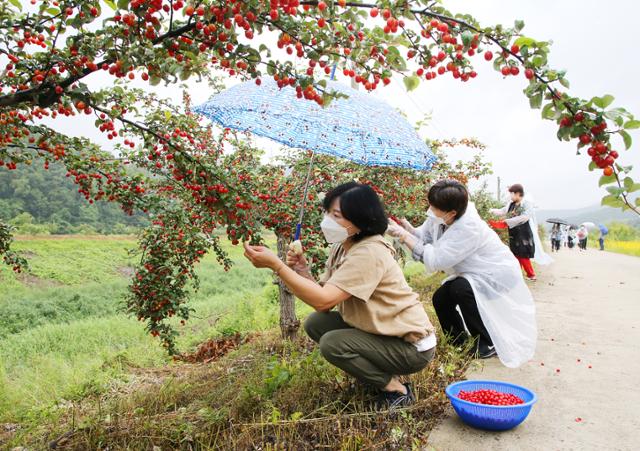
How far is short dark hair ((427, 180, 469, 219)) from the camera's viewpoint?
332 centimetres

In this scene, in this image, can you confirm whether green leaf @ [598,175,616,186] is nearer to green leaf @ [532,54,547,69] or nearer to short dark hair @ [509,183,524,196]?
green leaf @ [532,54,547,69]

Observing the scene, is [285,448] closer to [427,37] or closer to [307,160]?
[427,37]

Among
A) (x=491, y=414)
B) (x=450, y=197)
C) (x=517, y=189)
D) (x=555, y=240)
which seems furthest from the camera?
(x=555, y=240)

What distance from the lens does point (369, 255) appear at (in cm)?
225

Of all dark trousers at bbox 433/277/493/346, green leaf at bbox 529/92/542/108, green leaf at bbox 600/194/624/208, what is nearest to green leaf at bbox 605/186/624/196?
green leaf at bbox 600/194/624/208

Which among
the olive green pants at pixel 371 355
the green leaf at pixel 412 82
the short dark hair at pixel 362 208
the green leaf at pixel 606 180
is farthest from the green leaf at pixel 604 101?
the olive green pants at pixel 371 355

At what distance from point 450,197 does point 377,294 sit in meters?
1.28

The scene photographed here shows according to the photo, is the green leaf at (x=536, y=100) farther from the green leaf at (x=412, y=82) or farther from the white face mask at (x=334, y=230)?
the white face mask at (x=334, y=230)

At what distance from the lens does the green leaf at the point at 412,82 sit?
6.51ft

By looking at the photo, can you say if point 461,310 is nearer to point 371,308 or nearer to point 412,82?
point 371,308

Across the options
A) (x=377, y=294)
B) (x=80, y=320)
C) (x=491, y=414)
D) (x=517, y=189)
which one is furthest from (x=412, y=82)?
(x=80, y=320)

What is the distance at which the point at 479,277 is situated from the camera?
11.1ft

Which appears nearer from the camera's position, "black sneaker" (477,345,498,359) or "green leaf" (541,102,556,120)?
"green leaf" (541,102,556,120)

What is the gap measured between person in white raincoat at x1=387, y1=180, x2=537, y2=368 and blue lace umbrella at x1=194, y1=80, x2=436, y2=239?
45 centimetres
